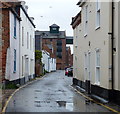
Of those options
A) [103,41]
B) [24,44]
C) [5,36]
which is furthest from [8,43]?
[103,41]

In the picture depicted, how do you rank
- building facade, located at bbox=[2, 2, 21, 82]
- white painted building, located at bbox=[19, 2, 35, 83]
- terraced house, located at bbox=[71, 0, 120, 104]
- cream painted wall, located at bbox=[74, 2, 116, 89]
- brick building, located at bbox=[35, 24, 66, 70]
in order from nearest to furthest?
1. terraced house, located at bbox=[71, 0, 120, 104]
2. cream painted wall, located at bbox=[74, 2, 116, 89]
3. building facade, located at bbox=[2, 2, 21, 82]
4. white painted building, located at bbox=[19, 2, 35, 83]
5. brick building, located at bbox=[35, 24, 66, 70]

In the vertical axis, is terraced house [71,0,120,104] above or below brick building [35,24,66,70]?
below

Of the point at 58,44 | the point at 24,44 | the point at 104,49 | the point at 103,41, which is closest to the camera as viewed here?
the point at 104,49

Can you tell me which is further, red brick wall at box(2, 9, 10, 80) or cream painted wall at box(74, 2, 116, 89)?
red brick wall at box(2, 9, 10, 80)

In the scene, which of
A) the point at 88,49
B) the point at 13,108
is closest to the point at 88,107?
the point at 13,108

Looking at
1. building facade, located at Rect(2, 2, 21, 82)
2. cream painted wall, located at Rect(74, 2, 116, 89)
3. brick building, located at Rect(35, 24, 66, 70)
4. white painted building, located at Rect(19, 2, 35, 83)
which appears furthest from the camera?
brick building, located at Rect(35, 24, 66, 70)

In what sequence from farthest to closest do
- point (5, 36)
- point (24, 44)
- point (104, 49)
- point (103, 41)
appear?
1. point (24, 44)
2. point (5, 36)
3. point (103, 41)
4. point (104, 49)

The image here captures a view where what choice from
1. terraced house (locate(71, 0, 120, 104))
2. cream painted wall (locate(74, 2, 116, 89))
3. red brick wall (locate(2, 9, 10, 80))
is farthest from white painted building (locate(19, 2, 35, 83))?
cream painted wall (locate(74, 2, 116, 89))

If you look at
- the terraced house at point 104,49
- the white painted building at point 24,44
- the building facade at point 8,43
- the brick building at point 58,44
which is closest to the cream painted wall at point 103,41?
the terraced house at point 104,49

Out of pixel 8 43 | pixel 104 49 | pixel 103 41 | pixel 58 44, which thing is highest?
pixel 58 44

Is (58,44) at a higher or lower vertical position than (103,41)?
higher

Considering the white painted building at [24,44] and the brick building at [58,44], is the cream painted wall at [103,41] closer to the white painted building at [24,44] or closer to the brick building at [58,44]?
the white painted building at [24,44]

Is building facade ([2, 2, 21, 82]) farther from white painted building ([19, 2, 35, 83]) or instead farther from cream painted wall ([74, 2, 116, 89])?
cream painted wall ([74, 2, 116, 89])

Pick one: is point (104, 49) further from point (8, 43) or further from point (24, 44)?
point (24, 44)
